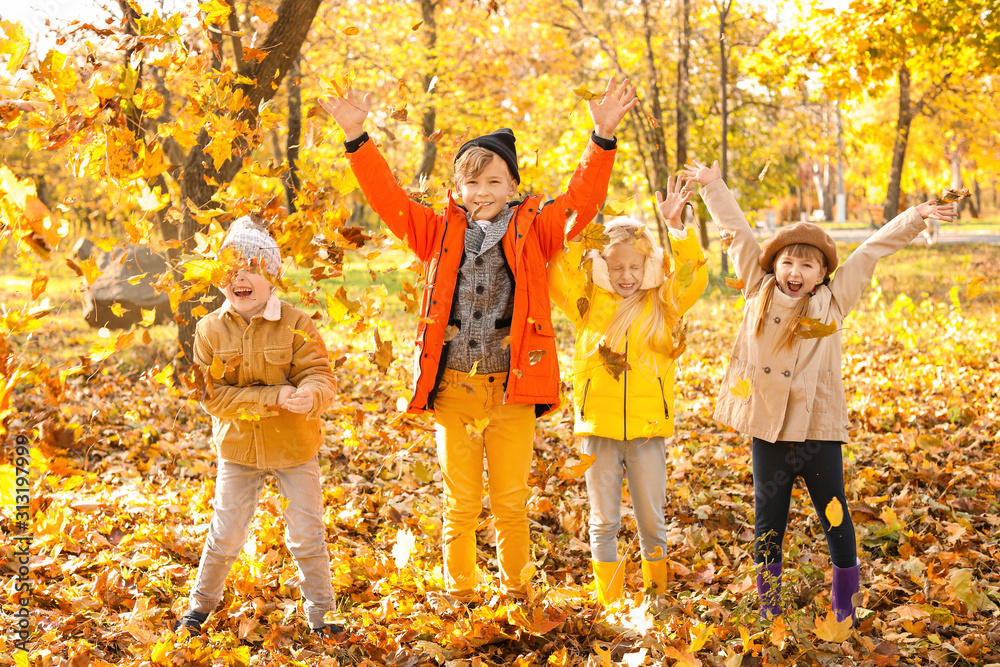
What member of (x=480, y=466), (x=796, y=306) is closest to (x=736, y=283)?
(x=796, y=306)

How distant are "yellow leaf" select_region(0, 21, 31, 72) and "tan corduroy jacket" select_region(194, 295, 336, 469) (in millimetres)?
1031

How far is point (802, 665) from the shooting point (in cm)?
268

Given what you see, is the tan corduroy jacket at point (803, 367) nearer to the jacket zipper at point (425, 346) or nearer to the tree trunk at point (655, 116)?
the jacket zipper at point (425, 346)

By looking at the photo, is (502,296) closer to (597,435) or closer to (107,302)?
(597,435)

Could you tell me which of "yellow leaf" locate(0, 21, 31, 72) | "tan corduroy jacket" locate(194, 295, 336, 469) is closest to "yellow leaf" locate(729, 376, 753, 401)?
"tan corduroy jacket" locate(194, 295, 336, 469)

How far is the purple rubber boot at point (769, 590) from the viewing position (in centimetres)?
292

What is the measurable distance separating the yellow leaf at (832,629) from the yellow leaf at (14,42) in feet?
10.9

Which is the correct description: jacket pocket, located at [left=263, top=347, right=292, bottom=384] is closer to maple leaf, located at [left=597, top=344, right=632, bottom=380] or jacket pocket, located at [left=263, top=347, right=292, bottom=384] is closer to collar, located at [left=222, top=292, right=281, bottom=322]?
collar, located at [left=222, top=292, right=281, bottom=322]

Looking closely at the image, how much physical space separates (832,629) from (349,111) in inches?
104

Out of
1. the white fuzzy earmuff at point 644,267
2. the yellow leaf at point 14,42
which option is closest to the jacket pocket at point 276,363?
the yellow leaf at point 14,42

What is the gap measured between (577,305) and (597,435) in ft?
1.82

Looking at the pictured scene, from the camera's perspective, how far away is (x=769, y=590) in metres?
2.97

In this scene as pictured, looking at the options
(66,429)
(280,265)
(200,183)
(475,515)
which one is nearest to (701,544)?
(475,515)

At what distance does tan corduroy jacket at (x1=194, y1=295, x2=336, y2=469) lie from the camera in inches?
109
